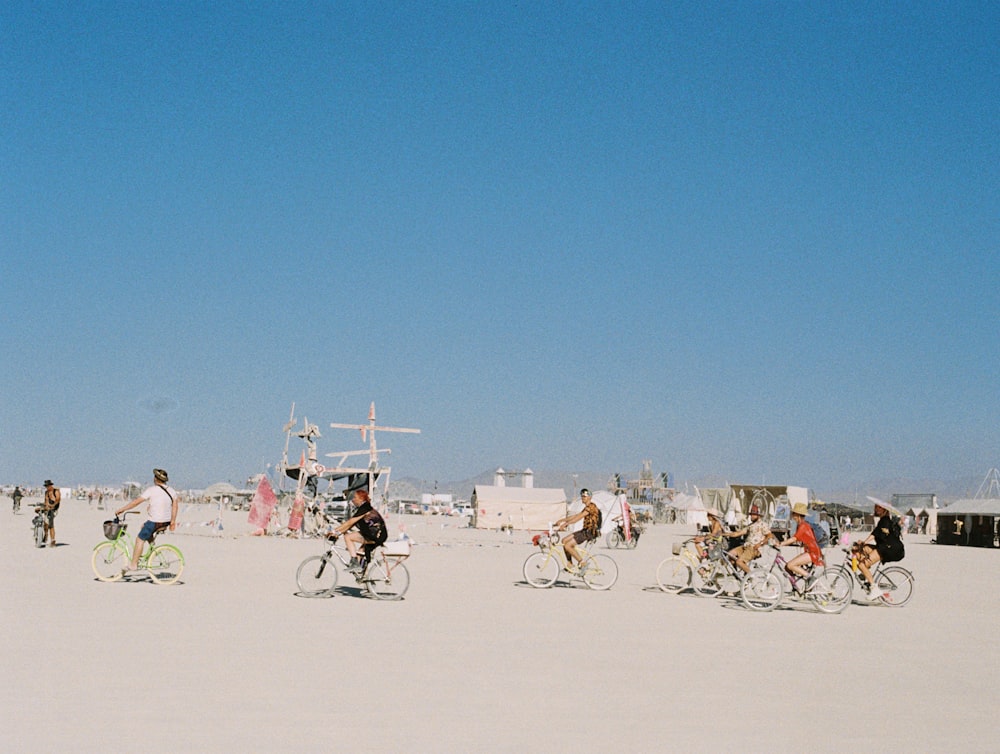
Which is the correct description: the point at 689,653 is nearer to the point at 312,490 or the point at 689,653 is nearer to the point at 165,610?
the point at 165,610

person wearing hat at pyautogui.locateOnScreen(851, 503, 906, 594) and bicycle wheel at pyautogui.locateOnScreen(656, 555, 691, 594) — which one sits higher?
person wearing hat at pyautogui.locateOnScreen(851, 503, 906, 594)

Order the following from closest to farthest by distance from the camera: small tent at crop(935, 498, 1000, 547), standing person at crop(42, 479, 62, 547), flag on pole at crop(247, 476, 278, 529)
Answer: standing person at crop(42, 479, 62, 547) → flag on pole at crop(247, 476, 278, 529) → small tent at crop(935, 498, 1000, 547)

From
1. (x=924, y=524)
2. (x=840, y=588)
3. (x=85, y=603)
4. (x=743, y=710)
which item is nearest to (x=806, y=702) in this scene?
(x=743, y=710)

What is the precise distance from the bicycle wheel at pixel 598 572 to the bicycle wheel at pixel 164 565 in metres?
6.85

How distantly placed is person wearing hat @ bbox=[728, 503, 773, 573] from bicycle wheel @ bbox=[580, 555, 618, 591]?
2.40m

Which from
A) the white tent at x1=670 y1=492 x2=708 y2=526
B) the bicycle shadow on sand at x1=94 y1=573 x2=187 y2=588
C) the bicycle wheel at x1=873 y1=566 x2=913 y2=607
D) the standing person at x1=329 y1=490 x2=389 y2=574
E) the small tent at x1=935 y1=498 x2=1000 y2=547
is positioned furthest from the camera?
the white tent at x1=670 y1=492 x2=708 y2=526

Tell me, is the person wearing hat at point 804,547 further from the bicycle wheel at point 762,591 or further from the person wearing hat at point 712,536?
the person wearing hat at point 712,536

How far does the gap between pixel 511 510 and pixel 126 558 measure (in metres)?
43.1

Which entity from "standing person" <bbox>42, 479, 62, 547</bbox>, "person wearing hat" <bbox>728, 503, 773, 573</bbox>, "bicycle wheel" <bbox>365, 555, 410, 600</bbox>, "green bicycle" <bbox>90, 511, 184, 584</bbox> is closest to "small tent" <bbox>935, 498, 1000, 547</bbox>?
"person wearing hat" <bbox>728, 503, 773, 573</bbox>

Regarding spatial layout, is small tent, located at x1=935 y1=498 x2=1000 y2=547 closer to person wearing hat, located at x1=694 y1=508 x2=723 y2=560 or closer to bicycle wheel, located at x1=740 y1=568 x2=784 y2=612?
person wearing hat, located at x1=694 y1=508 x2=723 y2=560

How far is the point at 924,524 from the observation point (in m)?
70.5

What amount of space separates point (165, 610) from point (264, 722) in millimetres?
6188

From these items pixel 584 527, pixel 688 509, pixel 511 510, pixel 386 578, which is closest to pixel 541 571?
pixel 584 527

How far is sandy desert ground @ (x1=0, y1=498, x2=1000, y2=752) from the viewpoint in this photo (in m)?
6.64
